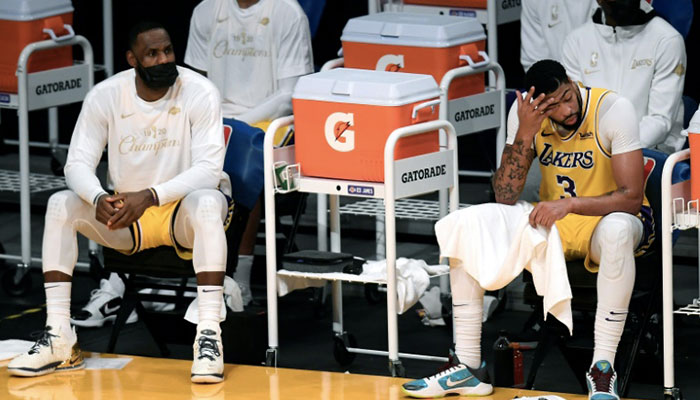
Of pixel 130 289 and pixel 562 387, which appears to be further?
pixel 130 289

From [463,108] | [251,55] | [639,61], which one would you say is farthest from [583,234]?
[251,55]

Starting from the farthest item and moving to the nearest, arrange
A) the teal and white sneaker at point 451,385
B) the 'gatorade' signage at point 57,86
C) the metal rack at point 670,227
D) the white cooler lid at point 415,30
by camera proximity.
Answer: the 'gatorade' signage at point 57,86 → the white cooler lid at point 415,30 → the teal and white sneaker at point 451,385 → the metal rack at point 670,227

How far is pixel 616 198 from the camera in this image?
5445mm

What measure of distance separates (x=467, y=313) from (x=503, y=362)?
1.01 ft

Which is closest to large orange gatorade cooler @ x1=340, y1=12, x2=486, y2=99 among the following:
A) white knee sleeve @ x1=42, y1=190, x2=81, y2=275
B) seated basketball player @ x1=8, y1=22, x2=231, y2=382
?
seated basketball player @ x1=8, y1=22, x2=231, y2=382

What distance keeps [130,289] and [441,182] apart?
1.36 metres

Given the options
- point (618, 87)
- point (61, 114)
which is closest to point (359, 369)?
point (618, 87)

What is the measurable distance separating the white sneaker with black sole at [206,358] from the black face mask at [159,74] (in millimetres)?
1000

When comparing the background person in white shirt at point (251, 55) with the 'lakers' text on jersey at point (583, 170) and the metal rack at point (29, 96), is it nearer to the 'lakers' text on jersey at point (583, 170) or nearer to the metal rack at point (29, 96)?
the metal rack at point (29, 96)

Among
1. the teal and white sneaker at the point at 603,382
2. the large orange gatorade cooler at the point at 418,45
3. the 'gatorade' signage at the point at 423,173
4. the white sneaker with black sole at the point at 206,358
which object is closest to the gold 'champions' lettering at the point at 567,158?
the 'gatorade' signage at the point at 423,173

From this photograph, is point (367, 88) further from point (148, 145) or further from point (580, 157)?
point (148, 145)

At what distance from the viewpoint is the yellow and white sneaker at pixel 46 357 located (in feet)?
19.4

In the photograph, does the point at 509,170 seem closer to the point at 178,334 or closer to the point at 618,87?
the point at 618,87

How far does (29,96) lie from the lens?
23.9 ft
